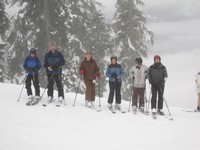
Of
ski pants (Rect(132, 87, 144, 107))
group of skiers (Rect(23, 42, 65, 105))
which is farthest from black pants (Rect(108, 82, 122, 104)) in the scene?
group of skiers (Rect(23, 42, 65, 105))

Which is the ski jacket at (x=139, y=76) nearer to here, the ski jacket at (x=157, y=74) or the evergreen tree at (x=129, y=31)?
the ski jacket at (x=157, y=74)

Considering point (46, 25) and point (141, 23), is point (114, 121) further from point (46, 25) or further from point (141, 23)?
point (141, 23)

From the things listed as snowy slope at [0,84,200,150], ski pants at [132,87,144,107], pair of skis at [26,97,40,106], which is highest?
ski pants at [132,87,144,107]

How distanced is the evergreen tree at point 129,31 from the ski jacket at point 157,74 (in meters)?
17.3

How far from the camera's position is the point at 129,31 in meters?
29.1

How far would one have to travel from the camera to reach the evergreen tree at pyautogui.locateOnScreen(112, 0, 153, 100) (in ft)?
95.7

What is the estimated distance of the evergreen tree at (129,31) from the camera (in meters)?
29.2

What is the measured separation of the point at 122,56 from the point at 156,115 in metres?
18.8

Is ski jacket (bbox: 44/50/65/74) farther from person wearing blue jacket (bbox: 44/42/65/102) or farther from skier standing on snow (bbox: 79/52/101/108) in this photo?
skier standing on snow (bbox: 79/52/101/108)

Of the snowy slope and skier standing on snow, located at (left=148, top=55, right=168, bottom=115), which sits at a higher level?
skier standing on snow, located at (left=148, top=55, right=168, bottom=115)

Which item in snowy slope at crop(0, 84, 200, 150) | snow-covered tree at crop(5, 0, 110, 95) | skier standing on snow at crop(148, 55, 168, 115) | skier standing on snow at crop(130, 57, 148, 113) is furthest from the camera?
snow-covered tree at crop(5, 0, 110, 95)

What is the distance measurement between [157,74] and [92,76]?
245 cm

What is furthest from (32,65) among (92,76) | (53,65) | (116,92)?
(116,92)

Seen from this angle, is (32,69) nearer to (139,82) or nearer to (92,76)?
(92,76)
